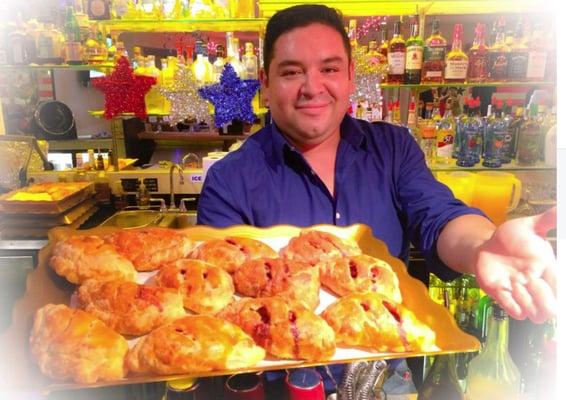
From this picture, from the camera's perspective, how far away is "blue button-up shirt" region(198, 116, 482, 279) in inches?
58.0

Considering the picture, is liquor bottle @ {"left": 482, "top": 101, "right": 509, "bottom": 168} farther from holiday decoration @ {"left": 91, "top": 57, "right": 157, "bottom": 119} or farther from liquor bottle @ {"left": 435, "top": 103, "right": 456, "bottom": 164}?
holiday decoration @ {"left": 91, "top": 57, "right": 157, "bottom": 119}

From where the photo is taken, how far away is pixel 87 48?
2803mm

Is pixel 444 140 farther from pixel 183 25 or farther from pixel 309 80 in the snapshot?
pixel 183 25

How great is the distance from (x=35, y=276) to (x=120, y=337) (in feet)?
0.93

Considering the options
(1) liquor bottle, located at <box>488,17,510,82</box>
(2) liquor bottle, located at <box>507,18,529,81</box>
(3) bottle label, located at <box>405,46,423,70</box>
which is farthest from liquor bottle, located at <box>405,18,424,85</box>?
(2) liquor bottle, located at <box>507,18,529,81</box>

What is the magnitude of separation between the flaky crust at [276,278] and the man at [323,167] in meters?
0.29

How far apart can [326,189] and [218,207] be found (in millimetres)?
364

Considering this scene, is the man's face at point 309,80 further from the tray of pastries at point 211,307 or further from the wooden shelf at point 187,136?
the wooden shelf at point 187,136

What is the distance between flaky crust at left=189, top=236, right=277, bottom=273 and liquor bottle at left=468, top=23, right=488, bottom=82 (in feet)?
7.25

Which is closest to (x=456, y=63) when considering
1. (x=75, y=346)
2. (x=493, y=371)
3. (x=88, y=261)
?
(x=493, y=371)

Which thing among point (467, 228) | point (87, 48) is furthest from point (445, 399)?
point (87, 48)

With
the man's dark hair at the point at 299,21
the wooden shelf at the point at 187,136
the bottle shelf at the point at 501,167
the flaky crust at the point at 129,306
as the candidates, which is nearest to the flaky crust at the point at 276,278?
the flaky crust at the point at 129,306

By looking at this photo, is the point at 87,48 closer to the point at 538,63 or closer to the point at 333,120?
the point at 333,120

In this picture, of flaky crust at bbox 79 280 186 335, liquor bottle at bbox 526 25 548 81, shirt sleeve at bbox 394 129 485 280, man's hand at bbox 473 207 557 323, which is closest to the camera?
man's hand at bbox 473 207 557 323
